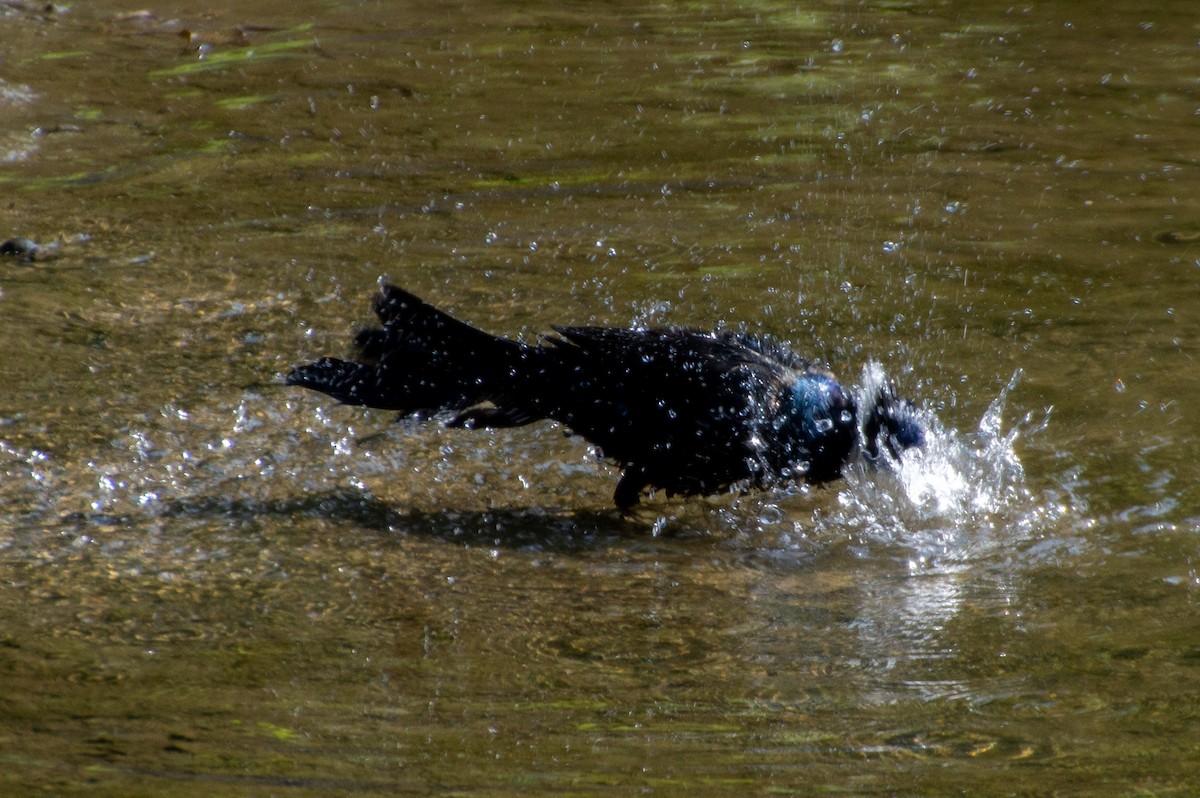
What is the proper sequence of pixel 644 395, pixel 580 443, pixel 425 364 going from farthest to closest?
pixel 580 443 < pixel 425 364 < pixel 644 395

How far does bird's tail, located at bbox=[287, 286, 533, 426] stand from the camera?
452 centimetres

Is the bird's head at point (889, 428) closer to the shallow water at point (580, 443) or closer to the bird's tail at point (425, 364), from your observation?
the shallow water at point (580, 443)

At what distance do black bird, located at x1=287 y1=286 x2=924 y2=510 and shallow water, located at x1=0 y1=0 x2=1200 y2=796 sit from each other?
0.19 meters

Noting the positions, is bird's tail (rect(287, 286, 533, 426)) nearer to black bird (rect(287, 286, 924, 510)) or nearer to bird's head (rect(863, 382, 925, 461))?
black bird (rect(287, 286, 924, 510))

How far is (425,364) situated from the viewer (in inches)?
179

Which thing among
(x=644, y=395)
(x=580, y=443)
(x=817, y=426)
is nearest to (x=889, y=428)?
(x=817, y=426)

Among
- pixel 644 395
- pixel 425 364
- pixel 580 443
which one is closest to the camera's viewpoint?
pixel 644 395

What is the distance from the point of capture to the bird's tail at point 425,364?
4516 mm

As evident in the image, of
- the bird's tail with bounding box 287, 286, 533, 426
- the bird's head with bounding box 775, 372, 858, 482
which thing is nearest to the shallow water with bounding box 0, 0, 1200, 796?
the bird's head with bounding box 775, 372, 858, 482

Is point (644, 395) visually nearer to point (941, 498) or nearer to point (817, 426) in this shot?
point (817, 426)

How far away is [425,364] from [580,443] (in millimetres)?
761

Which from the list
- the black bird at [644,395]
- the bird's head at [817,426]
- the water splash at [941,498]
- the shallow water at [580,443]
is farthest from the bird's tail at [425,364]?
the water splash at [941,498]

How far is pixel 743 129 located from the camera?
8242 millimetres

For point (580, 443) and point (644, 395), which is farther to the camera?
point (580, 443)
